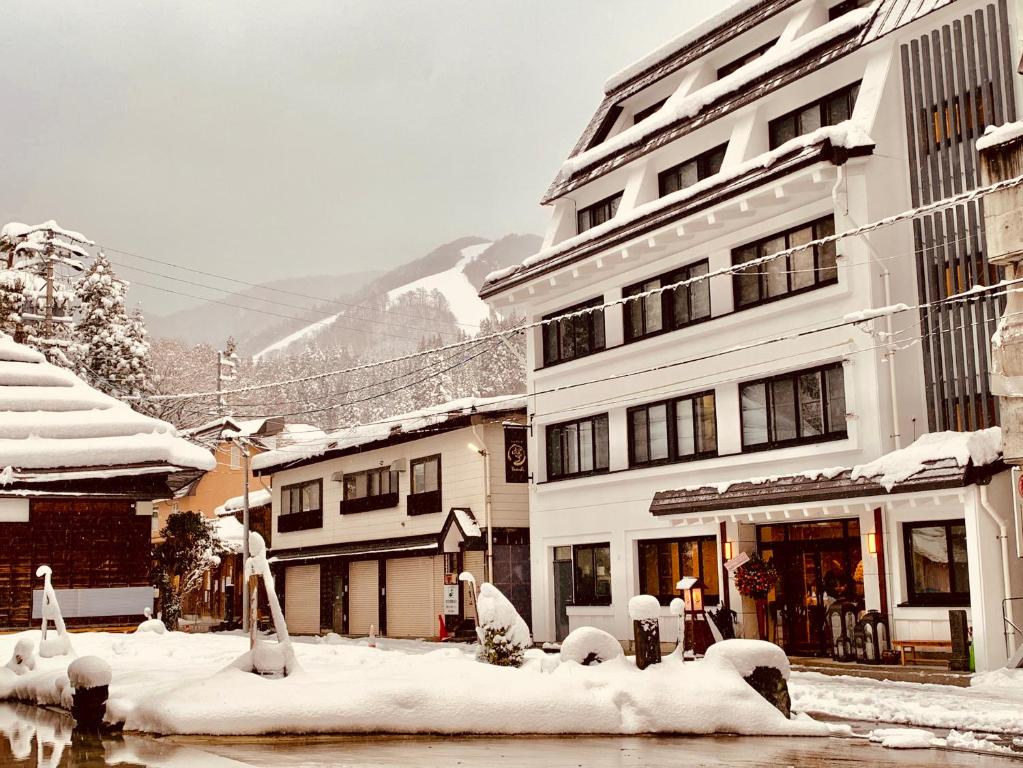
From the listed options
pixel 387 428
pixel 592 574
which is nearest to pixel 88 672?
pixel 592 574

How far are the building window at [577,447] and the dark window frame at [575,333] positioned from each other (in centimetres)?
196

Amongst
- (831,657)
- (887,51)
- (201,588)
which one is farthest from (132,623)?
(201,588)

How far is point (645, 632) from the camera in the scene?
16.1 meters

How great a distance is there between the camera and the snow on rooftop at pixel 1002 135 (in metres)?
19.7

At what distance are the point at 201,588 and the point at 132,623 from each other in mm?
41003

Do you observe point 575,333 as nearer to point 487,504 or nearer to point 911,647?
point 487,504

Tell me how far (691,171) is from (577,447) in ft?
28.2

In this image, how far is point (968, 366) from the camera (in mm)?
23469

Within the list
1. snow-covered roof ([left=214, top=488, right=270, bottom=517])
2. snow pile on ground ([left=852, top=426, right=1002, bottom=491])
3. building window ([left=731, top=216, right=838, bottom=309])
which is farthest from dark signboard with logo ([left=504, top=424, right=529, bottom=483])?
snow-covered roof ([left=214, top=488, right=270, bottom=517])

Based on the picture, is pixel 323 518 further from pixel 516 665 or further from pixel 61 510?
pixel 516 665

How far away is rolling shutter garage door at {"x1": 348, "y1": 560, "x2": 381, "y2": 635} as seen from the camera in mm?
42906

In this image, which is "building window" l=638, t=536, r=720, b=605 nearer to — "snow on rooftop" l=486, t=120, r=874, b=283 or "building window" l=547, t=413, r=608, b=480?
"building window" l=547, t=413, r=608, b=480

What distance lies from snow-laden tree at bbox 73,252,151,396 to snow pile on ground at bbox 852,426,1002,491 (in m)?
44.8

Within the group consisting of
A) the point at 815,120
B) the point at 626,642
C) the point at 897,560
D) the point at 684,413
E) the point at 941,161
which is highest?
the point at 815,120
